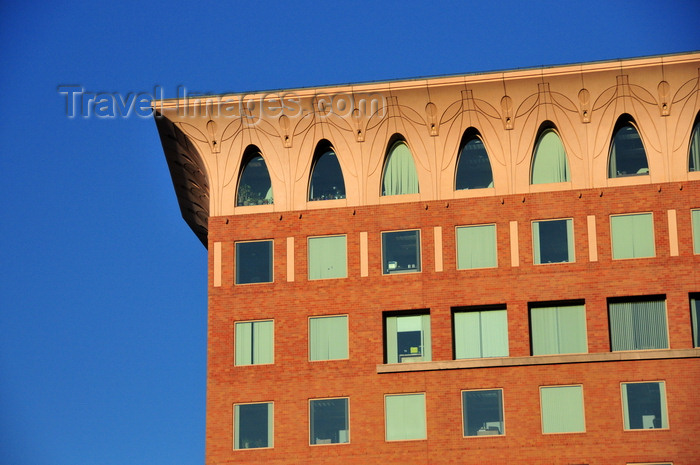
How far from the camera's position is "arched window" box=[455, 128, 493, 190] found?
2479 inches

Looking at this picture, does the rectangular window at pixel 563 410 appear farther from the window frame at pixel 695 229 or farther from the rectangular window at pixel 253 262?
the rectangular window at pixel 253 262

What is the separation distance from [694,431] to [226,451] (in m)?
20.3

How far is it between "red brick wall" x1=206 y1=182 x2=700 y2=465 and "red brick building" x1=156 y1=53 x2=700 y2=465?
9 cm

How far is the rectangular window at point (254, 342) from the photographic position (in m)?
62.5

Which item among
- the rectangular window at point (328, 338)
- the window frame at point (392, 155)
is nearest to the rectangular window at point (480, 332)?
the rectangular window at point (328, 338)

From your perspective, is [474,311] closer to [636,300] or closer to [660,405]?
[636,300]

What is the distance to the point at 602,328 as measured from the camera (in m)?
60.3

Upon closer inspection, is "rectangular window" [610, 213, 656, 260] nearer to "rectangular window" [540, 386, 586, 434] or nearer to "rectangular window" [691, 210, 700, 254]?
"rectangular window" [691, 210, 700, 254]

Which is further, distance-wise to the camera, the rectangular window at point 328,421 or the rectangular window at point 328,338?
the rectangular window at point 328,338

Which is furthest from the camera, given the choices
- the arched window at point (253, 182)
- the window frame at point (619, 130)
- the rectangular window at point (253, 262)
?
the arched window at point (253, 182)

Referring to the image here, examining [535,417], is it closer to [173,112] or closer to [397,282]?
[397,282]

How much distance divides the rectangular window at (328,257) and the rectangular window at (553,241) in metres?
8.69

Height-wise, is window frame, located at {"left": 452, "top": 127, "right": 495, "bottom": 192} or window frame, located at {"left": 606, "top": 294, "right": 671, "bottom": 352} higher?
window frame, located at {"left": 452, "top": 127, "right": 495, "bottom": 192}

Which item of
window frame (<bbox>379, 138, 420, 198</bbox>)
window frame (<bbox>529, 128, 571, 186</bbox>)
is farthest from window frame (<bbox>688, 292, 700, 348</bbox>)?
window frame (<bbox>379, 138, 420, 198</bbox>)
